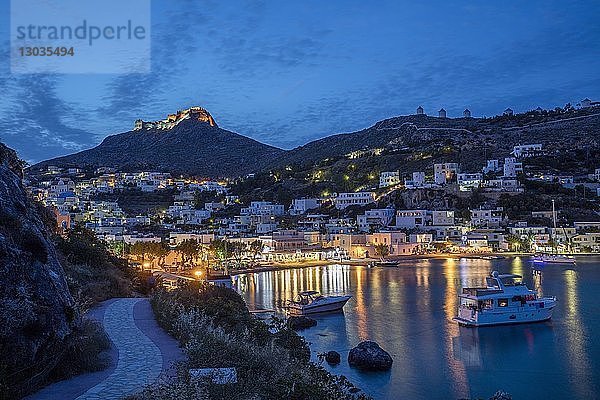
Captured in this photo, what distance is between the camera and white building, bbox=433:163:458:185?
58.9 meters

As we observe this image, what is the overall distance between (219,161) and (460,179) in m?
57.5

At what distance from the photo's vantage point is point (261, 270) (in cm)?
4084

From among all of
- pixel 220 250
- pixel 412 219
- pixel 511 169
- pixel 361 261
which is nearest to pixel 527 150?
pixel 511 169

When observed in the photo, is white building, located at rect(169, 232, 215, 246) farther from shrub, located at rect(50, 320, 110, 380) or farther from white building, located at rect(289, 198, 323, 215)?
shrub, located at rect(50, 320, 110, 380)

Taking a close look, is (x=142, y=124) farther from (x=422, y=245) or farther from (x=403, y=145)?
(x=422, y=245)

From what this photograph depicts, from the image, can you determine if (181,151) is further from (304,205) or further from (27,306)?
(27,306)

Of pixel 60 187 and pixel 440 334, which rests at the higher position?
pixel 60 187

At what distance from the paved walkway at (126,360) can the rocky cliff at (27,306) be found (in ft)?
0.94

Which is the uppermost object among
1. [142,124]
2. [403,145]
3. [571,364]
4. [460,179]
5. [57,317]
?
[142,124]

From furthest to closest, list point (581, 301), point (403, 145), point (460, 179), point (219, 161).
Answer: point (219, 161), point (403, 145), point (460, 179), point (581, 301)

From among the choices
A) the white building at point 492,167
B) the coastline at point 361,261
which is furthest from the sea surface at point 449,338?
the white building at point 492,167

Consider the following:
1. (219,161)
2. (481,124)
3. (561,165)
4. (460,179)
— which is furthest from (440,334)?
(219,161)

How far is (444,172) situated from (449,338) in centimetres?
4366

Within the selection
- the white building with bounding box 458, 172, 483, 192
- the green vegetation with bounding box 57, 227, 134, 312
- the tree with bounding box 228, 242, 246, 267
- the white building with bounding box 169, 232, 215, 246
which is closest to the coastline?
the tree with bounding box 228, 242, 246, 267
